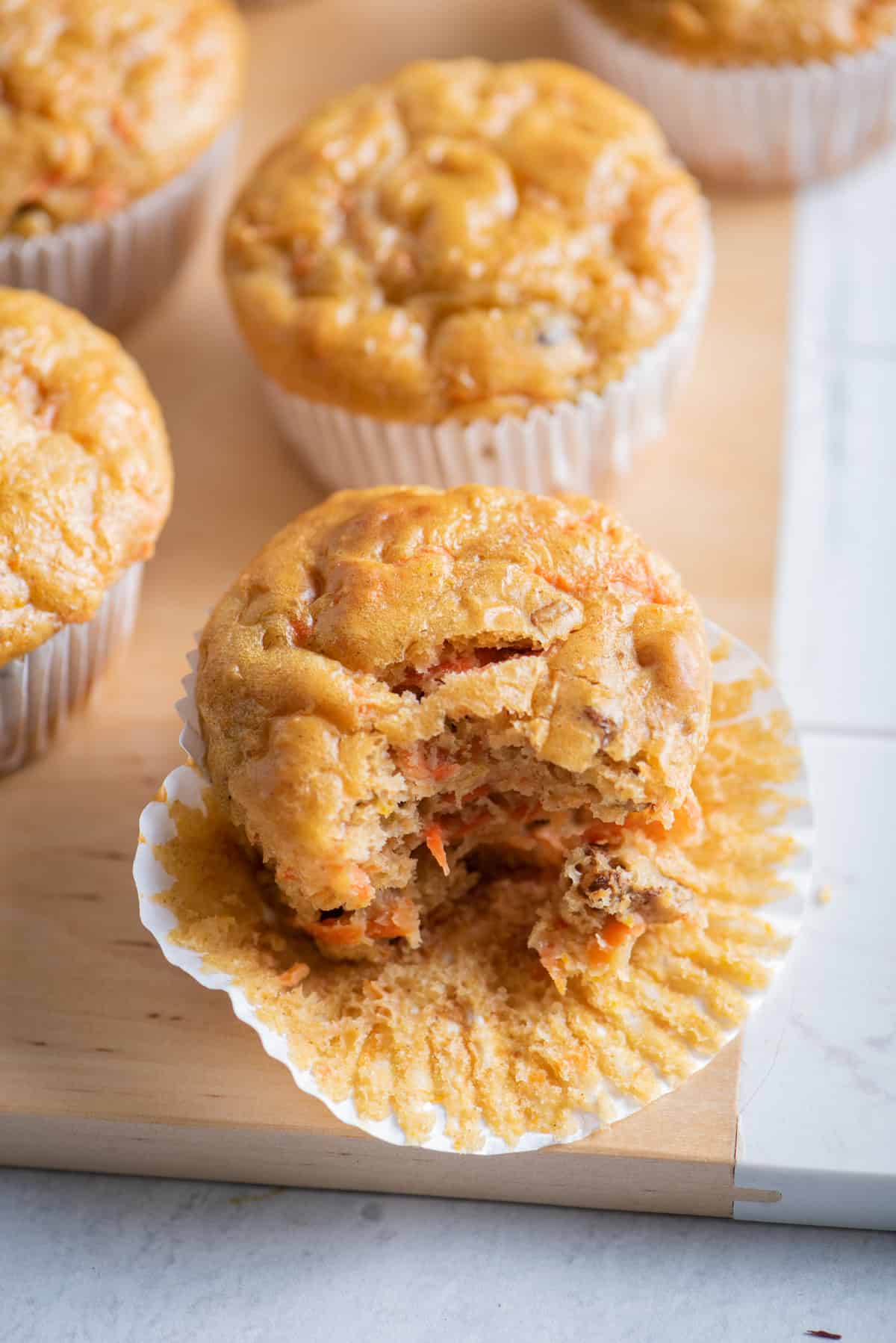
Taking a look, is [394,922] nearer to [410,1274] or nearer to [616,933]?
[616,933]

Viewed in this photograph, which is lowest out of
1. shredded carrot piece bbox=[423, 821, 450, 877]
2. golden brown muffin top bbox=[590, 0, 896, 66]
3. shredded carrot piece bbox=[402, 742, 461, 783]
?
shredded carrot piece bbox=[423, 821, 450, 877]

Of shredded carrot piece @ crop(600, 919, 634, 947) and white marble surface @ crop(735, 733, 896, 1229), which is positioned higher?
shredded carrot piece @ crop(600, 919, 634, 947)

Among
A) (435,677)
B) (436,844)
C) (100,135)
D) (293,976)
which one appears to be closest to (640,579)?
(435,677)

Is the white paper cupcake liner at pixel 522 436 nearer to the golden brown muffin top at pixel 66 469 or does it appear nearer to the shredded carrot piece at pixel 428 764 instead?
the golden brown muffin top at pixel 66 469

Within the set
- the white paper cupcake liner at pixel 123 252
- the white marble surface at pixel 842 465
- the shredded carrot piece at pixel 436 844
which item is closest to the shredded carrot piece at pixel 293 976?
the shredded carrot piece at pixel 436 844

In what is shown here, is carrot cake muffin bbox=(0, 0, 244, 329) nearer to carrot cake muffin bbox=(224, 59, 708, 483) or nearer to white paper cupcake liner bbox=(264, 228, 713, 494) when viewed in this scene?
carrot cake muffin bbox=(224, 59, 708, 483)

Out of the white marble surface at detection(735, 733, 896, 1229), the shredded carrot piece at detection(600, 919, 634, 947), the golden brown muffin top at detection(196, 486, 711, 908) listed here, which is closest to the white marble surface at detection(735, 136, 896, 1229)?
the white marble surface at detection(735, 733, 896, 1229)
